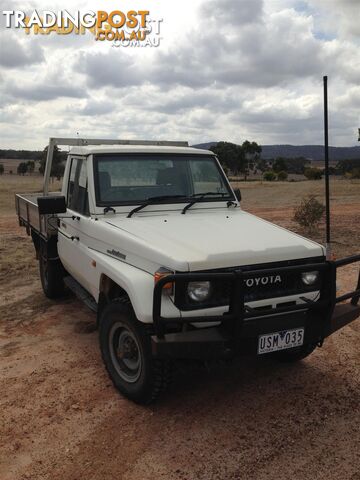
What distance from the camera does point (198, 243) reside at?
355cm

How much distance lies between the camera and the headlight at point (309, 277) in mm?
3660

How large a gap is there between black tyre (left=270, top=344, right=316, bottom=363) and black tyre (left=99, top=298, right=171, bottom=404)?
1.36 metres

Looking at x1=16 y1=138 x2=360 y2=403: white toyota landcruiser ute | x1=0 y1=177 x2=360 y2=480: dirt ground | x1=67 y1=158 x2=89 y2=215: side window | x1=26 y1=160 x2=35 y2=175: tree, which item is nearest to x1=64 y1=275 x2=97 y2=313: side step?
x1=16 y1=138 x2=360 y2=403: white toyota landcruiser ute

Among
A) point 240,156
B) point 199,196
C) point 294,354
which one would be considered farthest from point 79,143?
point 240,156

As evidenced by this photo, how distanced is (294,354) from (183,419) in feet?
4.41

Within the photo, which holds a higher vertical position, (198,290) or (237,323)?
(198,290)

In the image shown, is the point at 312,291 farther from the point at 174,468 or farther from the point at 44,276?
A: the point at 44,276

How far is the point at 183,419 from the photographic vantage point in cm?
349

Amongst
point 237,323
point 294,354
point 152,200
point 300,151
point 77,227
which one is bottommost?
point 294,354

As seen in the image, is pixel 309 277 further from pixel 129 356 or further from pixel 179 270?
pixel 129 356

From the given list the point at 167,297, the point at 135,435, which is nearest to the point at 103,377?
the point at 135,435

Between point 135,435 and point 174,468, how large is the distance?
453mm

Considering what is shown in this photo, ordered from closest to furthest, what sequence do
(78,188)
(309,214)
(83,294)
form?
(83,294) < (78,188) < (309,214)

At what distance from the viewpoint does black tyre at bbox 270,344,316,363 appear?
4189 mm
